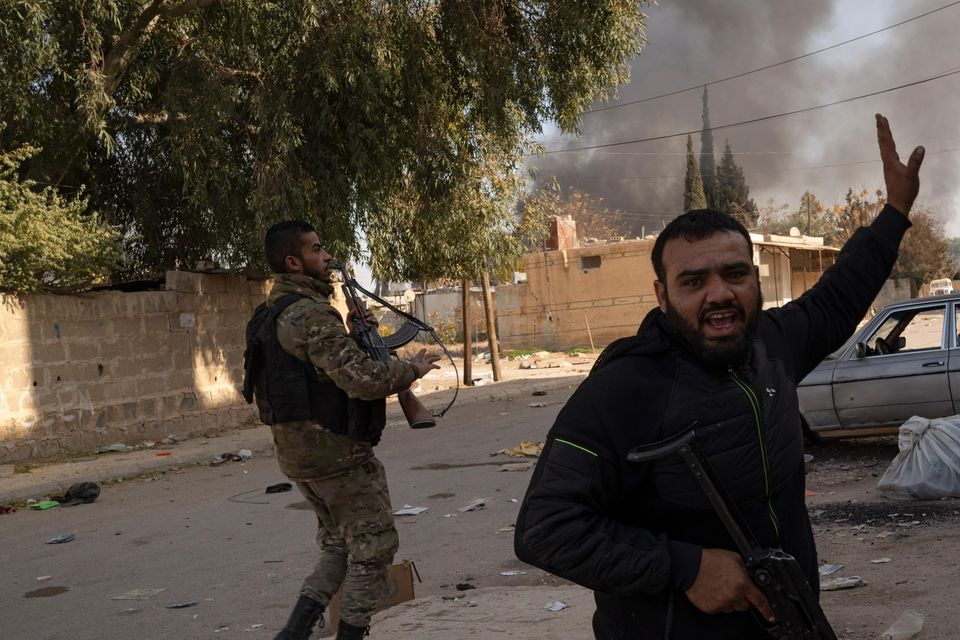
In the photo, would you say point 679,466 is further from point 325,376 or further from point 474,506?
point 474,506

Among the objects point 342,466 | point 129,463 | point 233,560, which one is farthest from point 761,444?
point 129,463

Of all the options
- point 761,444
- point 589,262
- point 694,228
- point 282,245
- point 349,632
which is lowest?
point 349,632

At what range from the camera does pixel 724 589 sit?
1.89m

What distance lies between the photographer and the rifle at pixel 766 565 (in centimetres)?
189

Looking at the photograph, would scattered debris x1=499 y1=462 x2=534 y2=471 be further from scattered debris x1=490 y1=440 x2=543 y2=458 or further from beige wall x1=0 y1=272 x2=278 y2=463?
beige wall x1=0 y1=272 x2=278 y2=463

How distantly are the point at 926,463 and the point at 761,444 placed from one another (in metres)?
5.70

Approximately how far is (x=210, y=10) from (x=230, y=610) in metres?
10.5

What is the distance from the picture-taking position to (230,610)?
5.52m

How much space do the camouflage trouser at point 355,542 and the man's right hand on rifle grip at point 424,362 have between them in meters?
0.45

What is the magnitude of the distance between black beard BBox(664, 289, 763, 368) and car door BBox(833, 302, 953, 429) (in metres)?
7.10

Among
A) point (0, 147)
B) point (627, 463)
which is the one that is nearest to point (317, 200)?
point (0, 147)

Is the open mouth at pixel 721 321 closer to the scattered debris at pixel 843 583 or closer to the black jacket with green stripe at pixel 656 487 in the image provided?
the black jacket with green stripe at pixel 656 487

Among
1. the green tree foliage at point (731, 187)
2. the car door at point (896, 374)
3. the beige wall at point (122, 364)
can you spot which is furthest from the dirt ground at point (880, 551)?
the green tree foliage at point (731, 187)

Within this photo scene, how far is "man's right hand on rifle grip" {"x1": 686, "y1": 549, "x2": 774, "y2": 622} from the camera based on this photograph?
189cm
